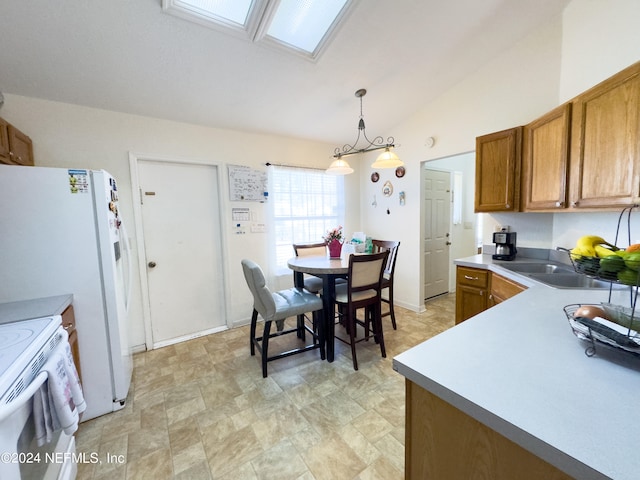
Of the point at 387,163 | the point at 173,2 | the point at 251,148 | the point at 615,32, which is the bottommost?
the point at 387,163

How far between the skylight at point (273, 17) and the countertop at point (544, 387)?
2.15 m

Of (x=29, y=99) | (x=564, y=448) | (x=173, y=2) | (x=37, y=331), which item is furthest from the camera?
(x=29, y=99)

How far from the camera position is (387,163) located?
8.03 feet

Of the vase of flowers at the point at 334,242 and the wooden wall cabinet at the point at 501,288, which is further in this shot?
the vase of flowers at the point at 334,242

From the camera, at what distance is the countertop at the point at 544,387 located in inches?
19.4

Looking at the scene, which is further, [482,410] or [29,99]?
[29,99]

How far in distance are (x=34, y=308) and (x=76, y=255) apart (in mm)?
356

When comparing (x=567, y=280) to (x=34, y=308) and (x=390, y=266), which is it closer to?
(x=390, y=266)

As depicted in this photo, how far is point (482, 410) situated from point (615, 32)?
258cm

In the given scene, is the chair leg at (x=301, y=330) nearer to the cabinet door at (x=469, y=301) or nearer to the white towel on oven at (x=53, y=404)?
the cabinet door at (x=469, y=301)

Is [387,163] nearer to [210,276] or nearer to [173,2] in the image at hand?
[173,2]

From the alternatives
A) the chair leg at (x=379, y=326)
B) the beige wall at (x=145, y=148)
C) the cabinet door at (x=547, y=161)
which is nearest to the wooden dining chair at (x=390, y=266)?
the chair leg at (x=379, y=326)

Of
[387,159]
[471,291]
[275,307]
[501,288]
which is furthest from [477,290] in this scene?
[275,307]

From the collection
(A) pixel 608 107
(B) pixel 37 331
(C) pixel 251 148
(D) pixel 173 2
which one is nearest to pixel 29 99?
(D) pixel 173 2
